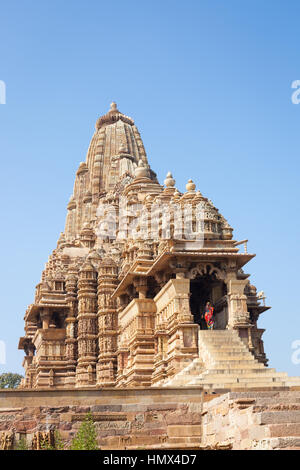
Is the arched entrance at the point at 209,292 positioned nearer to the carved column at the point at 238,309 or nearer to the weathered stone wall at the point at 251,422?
the carved column at the point at 238,309

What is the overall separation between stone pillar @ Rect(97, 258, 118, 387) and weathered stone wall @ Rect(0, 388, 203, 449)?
19000 mm

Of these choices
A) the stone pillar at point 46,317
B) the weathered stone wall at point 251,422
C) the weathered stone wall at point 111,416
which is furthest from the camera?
the stone pillar at point 46,317

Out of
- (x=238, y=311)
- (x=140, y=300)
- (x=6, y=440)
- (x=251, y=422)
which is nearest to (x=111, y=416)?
(x=6, y=440)

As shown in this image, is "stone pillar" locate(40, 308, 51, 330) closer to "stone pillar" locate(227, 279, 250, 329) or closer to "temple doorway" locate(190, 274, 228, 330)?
"temple doorway" locate(190, 274, 228, 330)

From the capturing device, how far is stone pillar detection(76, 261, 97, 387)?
39031 millimetres

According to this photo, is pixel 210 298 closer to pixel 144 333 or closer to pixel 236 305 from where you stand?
pixel 236 305

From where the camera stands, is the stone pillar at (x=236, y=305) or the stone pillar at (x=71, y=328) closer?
the stone pillar at (x=236, y=305)

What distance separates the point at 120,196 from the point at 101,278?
481 inches

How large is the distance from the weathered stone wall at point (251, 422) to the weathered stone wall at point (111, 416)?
764 mm

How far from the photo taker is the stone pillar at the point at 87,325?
39031 mm

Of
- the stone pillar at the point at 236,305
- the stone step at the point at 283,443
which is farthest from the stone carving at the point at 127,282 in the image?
the stone step at the point at 283,443

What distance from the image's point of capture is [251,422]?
1438cm
